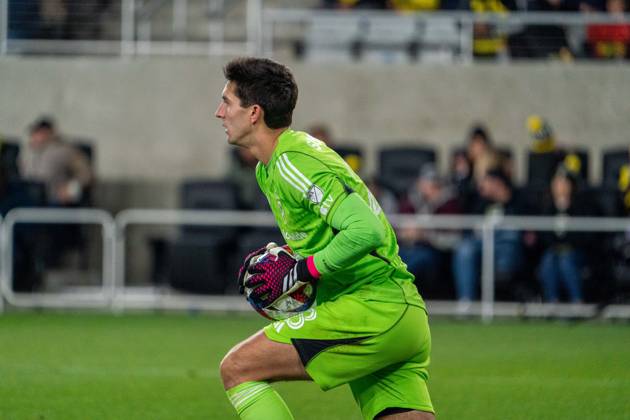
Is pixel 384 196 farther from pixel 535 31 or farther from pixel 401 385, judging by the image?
pixel 401 385

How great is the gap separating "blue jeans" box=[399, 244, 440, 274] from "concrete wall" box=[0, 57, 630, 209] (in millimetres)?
4191

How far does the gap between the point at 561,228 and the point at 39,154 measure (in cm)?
651

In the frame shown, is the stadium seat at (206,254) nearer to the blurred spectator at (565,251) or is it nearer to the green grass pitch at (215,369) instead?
the green grass pitch at (215,369)

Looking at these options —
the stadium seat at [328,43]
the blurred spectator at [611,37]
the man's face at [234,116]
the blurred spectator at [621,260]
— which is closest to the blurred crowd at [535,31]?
the blurred spectator at [611,37]

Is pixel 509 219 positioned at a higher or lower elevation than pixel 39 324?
higher

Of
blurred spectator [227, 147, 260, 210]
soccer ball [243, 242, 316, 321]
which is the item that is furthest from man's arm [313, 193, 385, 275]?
blurred spectator [227, 147, 260, 210]

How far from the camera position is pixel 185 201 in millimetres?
17266

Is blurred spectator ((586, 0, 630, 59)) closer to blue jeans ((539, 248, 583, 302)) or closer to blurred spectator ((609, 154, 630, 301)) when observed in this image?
blurred spectator ((609, 154, 630, 301))

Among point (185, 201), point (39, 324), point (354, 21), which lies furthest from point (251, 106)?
point (354, 21)

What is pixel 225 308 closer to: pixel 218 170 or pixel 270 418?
pixel 218 170

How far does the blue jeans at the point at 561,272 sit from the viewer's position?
15.6 meters

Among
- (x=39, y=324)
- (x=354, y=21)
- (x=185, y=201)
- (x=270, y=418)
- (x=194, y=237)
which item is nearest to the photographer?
(x=270, y=418)

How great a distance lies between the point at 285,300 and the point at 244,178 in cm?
1187

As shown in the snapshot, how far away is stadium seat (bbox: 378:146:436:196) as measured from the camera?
1811 cm
